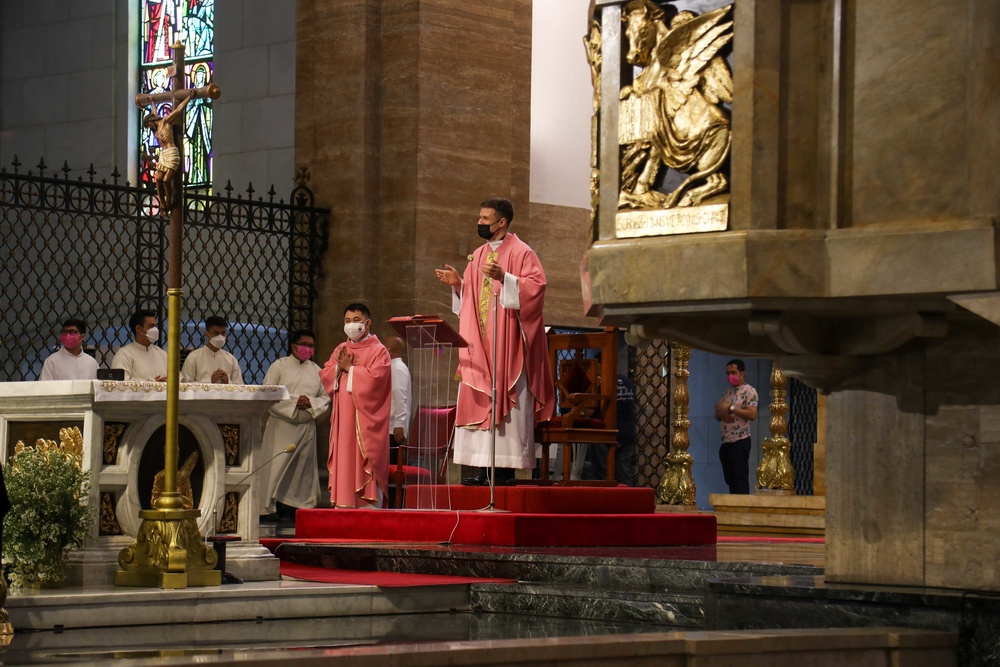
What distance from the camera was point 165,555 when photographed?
24.9 ft

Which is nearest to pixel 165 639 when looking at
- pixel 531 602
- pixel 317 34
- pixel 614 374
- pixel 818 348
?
pixel 531 602

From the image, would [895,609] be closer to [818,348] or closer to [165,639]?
[818,348]

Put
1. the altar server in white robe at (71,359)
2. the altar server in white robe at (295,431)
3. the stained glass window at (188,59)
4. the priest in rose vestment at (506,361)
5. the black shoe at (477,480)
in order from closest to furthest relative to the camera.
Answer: the priest in rose vestment at (506,361)
the black shoe at (477,480)
the altar server in white robe at (71,359)
the altar server in white robe at (295,431)
the stained glass window at (188,59)

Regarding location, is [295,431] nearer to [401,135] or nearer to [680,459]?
[401,135]

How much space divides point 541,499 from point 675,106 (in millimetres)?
5393

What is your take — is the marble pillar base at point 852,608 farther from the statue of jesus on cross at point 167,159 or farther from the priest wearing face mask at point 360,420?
the priest wearing face mask at point 360,420

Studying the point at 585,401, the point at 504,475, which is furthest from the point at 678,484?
the point at 585,401

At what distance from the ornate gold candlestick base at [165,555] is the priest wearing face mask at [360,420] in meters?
4.49

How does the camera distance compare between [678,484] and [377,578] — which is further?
[678,484]

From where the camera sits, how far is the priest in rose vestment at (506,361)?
1120cm

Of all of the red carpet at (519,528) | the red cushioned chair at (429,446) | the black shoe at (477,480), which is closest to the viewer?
the red carpet at (519,528)

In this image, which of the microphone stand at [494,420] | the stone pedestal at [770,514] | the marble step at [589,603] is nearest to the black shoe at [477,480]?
the microphone stand at [494,420]

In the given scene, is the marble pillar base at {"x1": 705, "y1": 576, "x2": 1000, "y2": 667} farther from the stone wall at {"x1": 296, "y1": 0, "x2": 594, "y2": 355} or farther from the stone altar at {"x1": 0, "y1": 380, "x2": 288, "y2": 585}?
the stone wall at {"x1": 296, "y1": 0, "x2": 594, "y2": 355}

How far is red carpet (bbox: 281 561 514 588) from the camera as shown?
809cm
